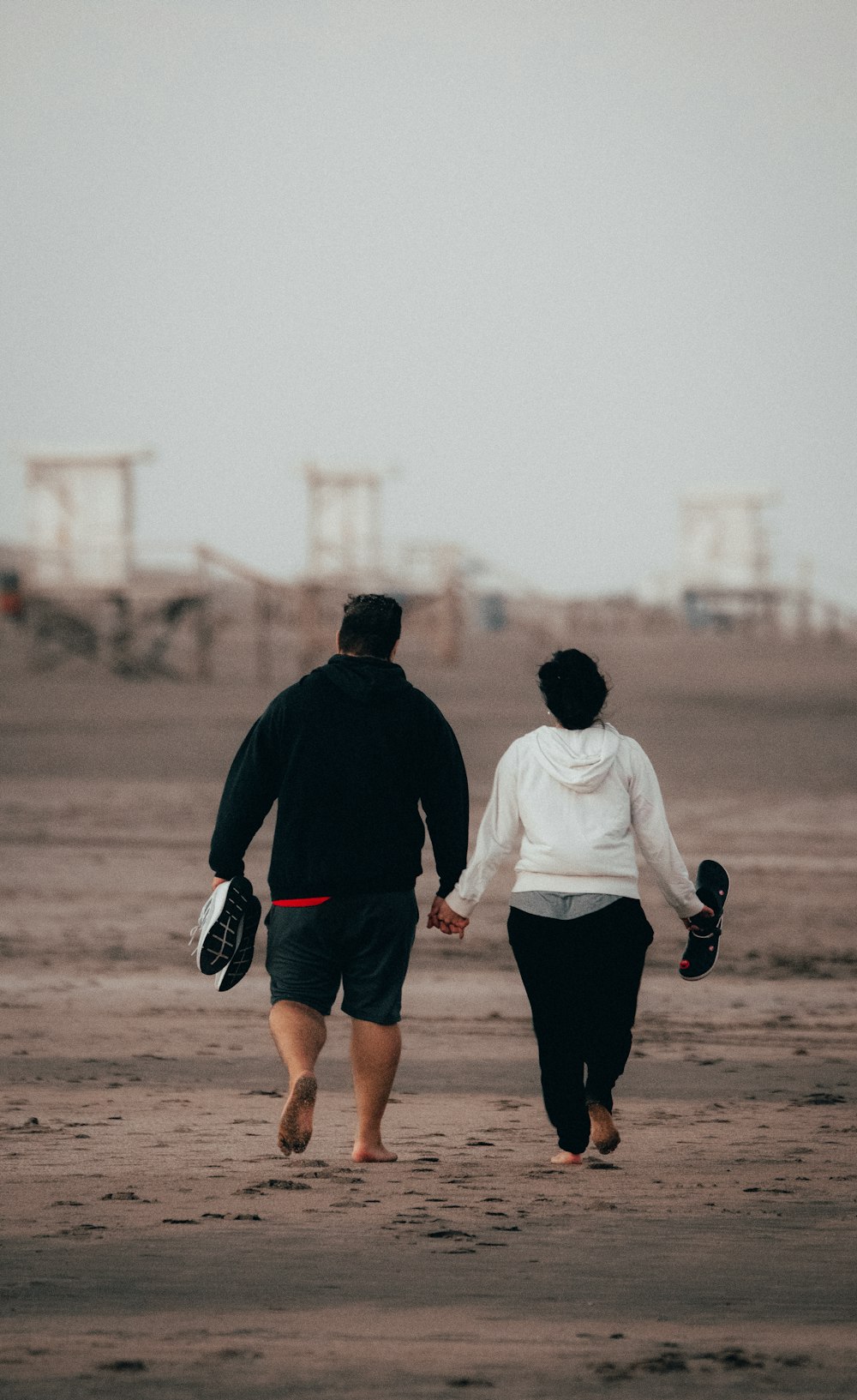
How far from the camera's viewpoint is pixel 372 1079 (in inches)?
221

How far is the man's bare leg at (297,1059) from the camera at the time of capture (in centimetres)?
540

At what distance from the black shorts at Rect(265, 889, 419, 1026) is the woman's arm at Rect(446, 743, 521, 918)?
0.14 meters

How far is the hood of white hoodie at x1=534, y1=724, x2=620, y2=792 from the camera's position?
5551 millimetres

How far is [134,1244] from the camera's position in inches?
184

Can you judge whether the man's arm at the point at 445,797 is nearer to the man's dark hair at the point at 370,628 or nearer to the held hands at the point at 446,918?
the held hands at the point at 446,918

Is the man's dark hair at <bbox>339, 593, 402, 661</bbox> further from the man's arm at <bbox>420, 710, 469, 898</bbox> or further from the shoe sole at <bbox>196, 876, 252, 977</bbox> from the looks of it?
the shoe sole at <bbox>196, 876, 252, 977</bbox>

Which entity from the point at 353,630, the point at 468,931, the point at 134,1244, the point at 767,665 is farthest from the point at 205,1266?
the point at 767,665

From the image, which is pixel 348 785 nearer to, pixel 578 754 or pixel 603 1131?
pixel 578 754

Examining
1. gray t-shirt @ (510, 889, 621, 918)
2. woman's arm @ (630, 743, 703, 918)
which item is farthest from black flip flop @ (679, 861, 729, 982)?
gray t-shirt @ (510, 889, 621, 918)

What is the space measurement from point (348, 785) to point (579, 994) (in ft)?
2.83

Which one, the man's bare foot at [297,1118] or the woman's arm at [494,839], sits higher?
the woman's arm at [494,839]

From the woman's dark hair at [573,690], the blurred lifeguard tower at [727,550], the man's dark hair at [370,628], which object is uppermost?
the man's dark hair at [370,628]

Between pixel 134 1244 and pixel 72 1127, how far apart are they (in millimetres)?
1325

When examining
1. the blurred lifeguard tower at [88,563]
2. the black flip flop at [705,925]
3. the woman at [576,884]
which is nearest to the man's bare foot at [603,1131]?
the woman at [576,884]
